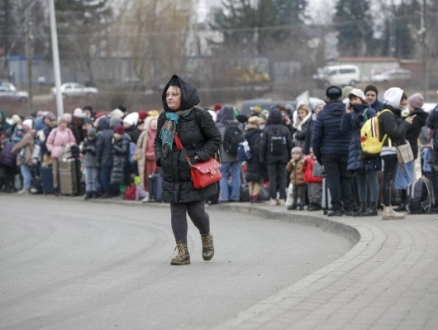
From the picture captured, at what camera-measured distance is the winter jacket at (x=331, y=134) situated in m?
17.9

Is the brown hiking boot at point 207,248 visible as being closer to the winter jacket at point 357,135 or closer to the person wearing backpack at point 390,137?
the person wearing backpack at point 390,137

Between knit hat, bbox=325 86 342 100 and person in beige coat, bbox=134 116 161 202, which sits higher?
knit hat, bbox=325 86 342 100

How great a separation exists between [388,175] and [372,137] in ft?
2.04

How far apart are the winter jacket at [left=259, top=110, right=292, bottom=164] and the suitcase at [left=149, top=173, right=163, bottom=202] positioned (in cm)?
390

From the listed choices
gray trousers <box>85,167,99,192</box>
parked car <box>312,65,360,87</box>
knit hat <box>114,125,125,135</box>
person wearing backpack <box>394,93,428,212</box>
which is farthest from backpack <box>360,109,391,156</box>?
parked car <box>312,65,360,87</box>

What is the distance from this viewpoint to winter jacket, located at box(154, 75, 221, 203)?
1234 centimetres

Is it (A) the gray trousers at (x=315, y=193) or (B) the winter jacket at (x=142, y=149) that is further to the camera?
(B) the winter jacket at (x=142, y=149)

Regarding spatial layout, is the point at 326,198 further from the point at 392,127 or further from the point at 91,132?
the point at 91,132

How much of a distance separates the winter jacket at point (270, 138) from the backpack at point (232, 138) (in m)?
1.27

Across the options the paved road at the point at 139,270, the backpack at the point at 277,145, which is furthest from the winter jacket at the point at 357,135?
the backpack at the point at 277,145

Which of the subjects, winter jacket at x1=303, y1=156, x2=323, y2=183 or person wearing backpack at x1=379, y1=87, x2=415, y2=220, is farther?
winter jacket at x1=303, y1=156, x2=323, y2=183

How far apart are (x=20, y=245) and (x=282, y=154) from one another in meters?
6.67

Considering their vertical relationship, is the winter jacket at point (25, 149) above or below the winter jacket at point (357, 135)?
below

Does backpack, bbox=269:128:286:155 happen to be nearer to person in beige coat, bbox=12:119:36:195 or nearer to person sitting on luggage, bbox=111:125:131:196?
Answer: person sitting on luggage, bbox=111:125:131:196
